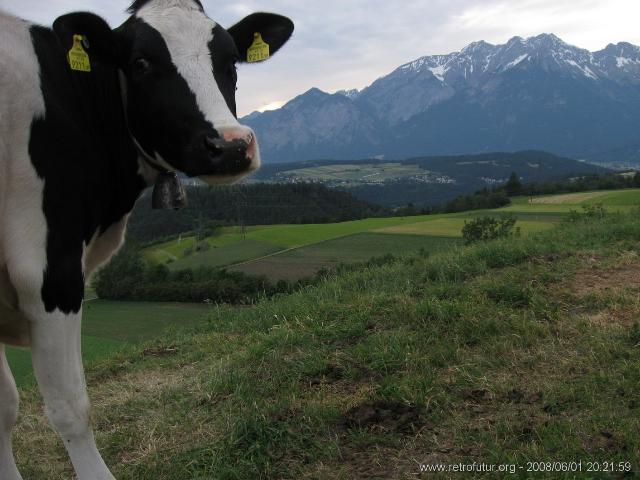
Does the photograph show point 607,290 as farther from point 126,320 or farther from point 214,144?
point 126,320

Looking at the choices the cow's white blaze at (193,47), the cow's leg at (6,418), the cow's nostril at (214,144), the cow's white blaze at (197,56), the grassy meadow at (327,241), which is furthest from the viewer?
the grassy meadow at (327,241)

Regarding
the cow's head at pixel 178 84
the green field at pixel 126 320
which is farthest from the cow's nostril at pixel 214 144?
the green field at pixel 126 320

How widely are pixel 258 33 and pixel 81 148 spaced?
78.8 inches

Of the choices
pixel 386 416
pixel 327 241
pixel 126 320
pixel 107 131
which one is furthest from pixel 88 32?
pixel 327 241

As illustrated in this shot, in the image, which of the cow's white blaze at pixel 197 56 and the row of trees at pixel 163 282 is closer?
the cow's white blaze at pixel 197 56

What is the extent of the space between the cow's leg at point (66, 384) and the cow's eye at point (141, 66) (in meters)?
1.61

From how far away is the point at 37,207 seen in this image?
3.42m

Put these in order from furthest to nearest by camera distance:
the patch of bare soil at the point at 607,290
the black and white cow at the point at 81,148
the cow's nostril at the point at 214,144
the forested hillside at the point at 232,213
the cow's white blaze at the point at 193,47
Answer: the forested hillside at the point at 232,213 → the patch of bare soil at the point at 607,290 → the cow's white blaze at the point at 193,47 → the cow's nostril at the point at 214,144 → the black and white cow at the point at 81,148

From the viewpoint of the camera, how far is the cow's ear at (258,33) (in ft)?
16.3

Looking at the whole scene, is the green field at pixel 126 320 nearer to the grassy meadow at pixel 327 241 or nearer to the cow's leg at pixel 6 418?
the grassy meadow at pixel 327 241

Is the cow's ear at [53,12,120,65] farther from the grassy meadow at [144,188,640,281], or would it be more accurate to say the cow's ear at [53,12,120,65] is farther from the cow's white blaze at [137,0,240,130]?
the grassy meadow at [144,188,640,281]

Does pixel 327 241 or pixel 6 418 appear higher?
pixel 6 418

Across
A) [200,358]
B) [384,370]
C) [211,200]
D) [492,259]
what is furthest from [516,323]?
[211,200]

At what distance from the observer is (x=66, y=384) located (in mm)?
3498
